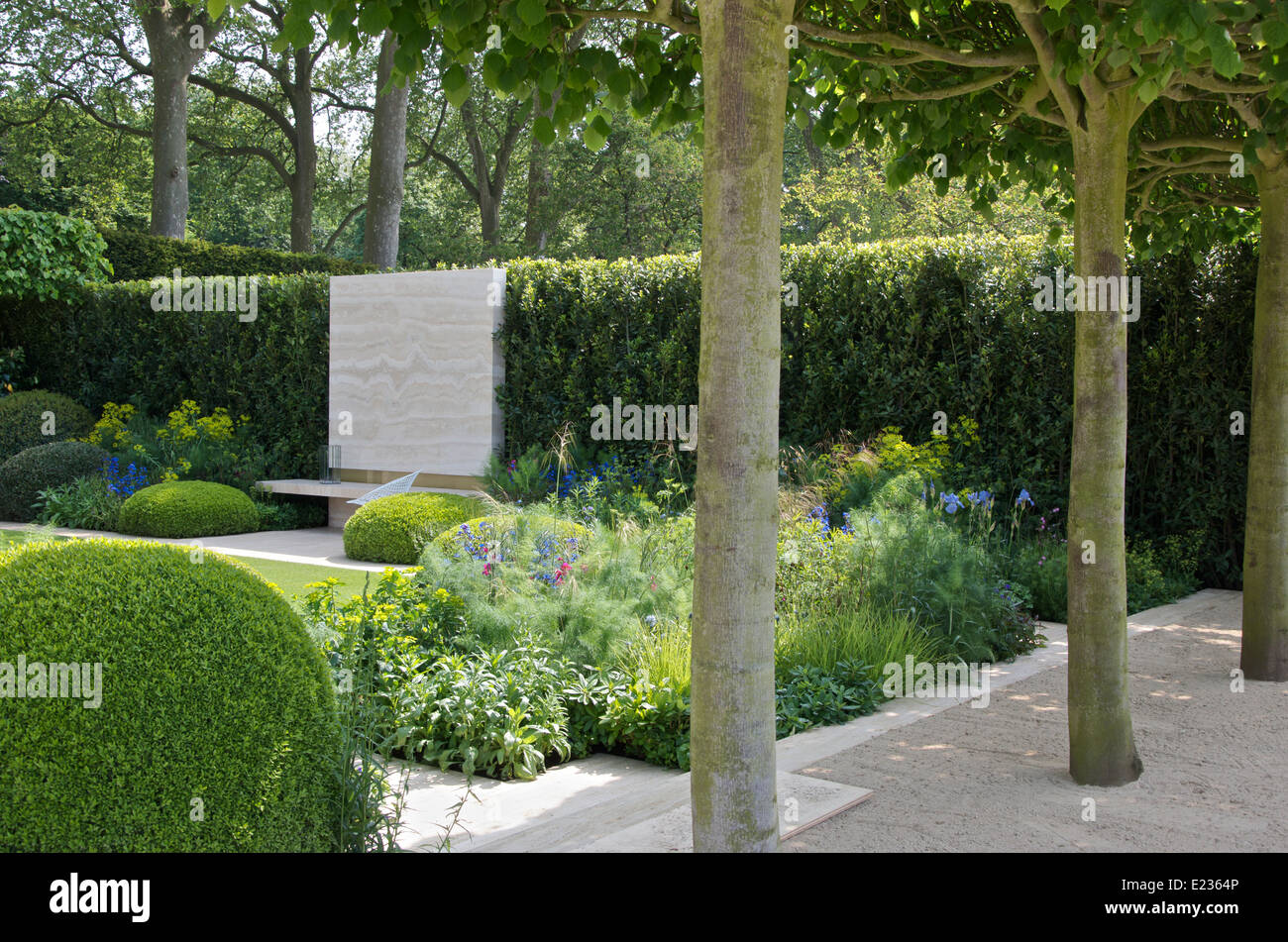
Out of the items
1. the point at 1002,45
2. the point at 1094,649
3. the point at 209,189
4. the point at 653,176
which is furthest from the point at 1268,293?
the point at 209,189

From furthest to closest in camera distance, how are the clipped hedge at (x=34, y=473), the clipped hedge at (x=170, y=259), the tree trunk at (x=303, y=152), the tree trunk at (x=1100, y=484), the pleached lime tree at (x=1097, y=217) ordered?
1. the tree trunk at (x=303, y=152)
2. the clipped hedge at (x=170, y=259)
3. the clipped hedge at (x=34, y=473)
4. the tree trunk at (x=1100, y=484)
5. the pleached lime tree at (x=1097, y=217)

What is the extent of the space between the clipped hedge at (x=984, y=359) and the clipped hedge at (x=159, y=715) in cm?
736

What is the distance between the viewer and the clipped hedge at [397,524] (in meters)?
9.98

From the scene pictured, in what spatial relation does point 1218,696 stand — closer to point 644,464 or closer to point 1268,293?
point 1268,293

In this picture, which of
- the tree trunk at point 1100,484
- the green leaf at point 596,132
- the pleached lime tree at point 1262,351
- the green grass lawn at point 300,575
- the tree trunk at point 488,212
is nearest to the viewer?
the tree trunk at point 1100,484

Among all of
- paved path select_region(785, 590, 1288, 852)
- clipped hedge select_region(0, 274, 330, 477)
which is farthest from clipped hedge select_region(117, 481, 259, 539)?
paved path select_region(785, 590, 1288, 852)

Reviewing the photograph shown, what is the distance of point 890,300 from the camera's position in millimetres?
9898

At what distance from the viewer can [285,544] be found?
37.6 ft

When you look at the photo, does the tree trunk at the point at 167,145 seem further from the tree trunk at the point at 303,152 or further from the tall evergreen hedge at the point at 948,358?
the tall evergreen hedge at the point at 948,358

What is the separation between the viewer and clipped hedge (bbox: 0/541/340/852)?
2.66 metres

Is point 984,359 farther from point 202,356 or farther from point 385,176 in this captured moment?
point 385,176

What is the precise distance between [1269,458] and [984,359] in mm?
3857

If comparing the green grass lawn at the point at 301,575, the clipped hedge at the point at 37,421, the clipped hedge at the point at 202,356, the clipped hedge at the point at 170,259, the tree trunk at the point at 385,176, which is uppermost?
the tree trunk at the point at 385,176

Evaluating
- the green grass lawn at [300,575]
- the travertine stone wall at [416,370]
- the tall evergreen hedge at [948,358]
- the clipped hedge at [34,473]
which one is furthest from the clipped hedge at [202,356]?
the green grass lawn at [300,575]
